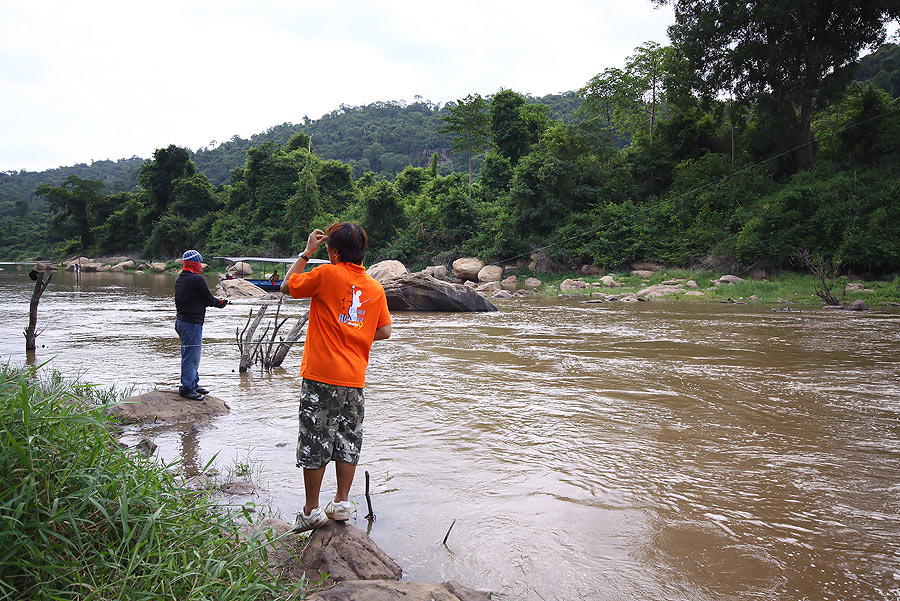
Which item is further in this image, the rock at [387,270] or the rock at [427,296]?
the rock at [387,270]

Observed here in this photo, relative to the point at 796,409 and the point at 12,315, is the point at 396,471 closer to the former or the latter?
the point at 796,409

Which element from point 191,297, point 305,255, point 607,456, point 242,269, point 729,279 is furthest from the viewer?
point 242,269

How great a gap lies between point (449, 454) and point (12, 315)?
16608mm

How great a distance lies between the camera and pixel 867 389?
7625 millimetres

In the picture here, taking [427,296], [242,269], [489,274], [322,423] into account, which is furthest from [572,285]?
[322,423]

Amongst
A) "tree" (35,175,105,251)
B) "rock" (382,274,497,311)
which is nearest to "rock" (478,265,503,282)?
"rock" (382,274,497,311)

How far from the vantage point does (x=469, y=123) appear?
43.8 metres

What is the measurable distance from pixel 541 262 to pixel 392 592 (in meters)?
32.1

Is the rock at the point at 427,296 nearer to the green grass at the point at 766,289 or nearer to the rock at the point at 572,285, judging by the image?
the green grass at the point at 766,289

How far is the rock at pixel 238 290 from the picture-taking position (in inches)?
1038

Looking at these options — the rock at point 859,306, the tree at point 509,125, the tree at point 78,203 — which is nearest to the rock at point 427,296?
the rock at point 859,306

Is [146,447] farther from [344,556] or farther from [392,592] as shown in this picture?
[392,592]

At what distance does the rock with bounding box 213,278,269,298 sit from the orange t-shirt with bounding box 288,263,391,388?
24.3m

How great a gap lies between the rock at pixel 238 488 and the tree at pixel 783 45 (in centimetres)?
2934
